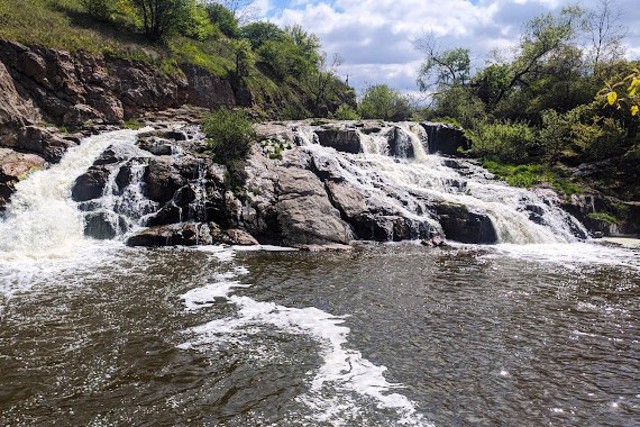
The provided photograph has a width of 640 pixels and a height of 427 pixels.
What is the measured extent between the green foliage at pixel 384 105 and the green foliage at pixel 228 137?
31.8 meters

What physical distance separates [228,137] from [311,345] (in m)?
16.4

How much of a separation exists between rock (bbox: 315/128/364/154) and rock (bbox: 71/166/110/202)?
48.6ft

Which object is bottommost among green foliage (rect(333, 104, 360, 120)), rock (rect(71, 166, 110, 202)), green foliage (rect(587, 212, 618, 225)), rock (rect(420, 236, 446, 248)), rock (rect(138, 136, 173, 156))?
rock (rect(420, 236, 446, 248))

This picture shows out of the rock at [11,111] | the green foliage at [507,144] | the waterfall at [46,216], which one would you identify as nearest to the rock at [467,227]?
the green foliage at [507,144]

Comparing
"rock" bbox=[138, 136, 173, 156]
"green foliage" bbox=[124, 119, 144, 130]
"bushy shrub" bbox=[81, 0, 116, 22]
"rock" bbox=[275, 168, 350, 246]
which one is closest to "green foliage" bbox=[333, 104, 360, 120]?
"green foliage" bbox=[124, 119, 144, 130]

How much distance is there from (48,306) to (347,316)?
24.9 ft

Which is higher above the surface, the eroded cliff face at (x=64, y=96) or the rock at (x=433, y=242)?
the eroded cliff face at (x=64, y=96)

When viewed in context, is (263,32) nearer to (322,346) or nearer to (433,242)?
(433,242)

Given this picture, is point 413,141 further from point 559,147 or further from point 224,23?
point 224,23

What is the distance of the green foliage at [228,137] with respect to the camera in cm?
2394

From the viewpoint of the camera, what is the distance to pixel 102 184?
21422 mm

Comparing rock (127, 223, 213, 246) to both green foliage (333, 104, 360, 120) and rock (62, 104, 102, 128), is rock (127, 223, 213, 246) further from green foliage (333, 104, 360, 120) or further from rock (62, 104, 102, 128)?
green foliage (333, 104, 360, 120)

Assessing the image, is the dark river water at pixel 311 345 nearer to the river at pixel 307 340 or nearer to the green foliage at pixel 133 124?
the river at pixel 307 340

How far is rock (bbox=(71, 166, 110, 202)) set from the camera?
69.3 feet
